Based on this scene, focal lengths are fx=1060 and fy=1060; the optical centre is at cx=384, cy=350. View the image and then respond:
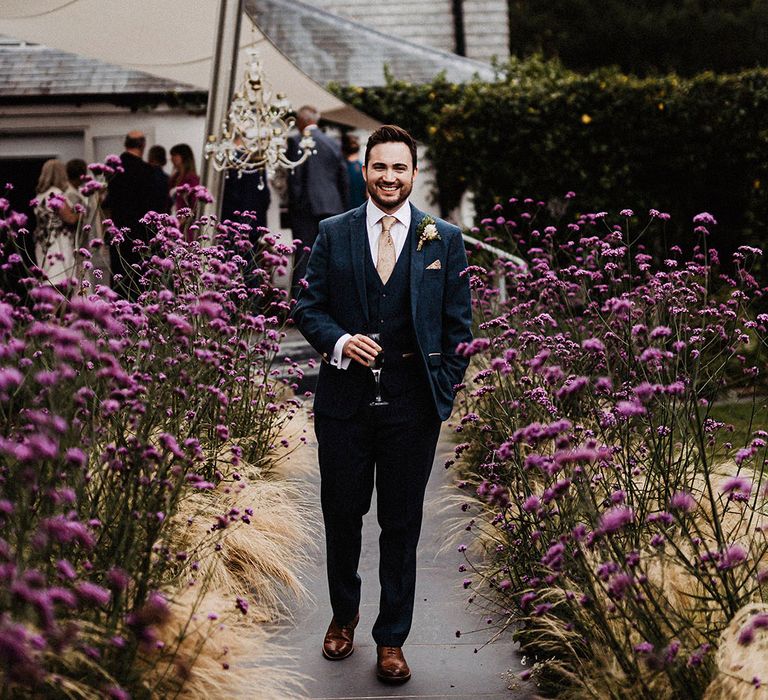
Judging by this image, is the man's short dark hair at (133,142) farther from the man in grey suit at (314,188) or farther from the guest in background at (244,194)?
the man in grey suit at (314,188)

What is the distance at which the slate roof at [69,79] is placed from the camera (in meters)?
14.8

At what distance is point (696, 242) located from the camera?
470 inches

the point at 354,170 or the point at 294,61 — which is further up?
the point at 294,61

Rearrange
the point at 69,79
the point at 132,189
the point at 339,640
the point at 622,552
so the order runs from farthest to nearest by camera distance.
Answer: the point at 69,79 < the point at 132,189 < the point at 339,640 < the point at 622,552

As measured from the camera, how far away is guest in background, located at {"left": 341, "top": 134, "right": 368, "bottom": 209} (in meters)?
12.9

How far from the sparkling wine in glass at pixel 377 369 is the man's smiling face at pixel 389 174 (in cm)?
49

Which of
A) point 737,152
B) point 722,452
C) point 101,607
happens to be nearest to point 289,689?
point 101,607

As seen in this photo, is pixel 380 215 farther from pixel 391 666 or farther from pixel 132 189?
pixel 132 189

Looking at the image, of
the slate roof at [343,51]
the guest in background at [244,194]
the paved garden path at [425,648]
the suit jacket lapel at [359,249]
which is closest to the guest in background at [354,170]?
the guest in background at [244,194]

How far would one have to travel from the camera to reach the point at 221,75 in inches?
329

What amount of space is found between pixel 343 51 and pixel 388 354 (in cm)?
1298

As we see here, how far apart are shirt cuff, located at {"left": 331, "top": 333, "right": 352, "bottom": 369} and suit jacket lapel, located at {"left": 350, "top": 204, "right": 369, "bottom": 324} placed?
6.4 inches

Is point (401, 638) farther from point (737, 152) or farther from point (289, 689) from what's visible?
point (737, 152)

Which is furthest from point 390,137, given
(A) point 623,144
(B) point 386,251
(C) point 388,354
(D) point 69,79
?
(D) point 69,79
